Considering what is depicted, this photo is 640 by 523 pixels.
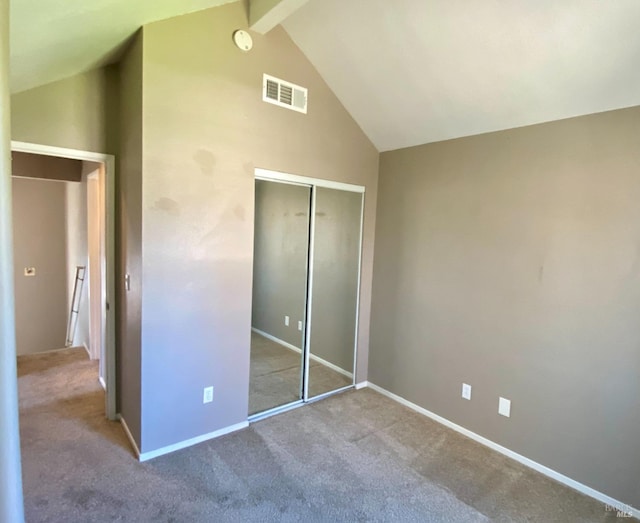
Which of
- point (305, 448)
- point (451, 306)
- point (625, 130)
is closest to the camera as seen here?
point (625, 130)

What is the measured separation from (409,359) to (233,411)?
5.33ft

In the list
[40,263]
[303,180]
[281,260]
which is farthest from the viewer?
[40,263]

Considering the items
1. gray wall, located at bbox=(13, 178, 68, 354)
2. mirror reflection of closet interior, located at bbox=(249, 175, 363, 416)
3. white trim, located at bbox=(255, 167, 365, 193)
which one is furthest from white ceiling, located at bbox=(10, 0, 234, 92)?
gray wall, located at bbox=(13, 178, 68, 354)

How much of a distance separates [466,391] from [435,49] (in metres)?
2.54

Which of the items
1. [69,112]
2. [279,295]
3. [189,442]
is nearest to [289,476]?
[189,442]

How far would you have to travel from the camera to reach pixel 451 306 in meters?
3.01

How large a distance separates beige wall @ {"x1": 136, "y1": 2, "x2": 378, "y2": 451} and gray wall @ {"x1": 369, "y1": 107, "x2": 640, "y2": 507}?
1.40m

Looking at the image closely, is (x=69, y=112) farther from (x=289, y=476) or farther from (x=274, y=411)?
(x=289, y=476)

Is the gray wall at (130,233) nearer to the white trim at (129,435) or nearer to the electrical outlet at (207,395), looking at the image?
the white trim at (129,435)

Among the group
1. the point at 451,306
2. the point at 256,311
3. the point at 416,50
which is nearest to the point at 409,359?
the point at 451,306

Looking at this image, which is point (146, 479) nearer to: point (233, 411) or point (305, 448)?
point (233, 411)

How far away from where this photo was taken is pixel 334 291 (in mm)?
3641

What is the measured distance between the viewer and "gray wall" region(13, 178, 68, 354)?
193 inches

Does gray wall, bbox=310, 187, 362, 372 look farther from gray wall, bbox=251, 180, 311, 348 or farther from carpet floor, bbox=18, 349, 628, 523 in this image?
carpet floor, bbox=18, 349, 628, 523
